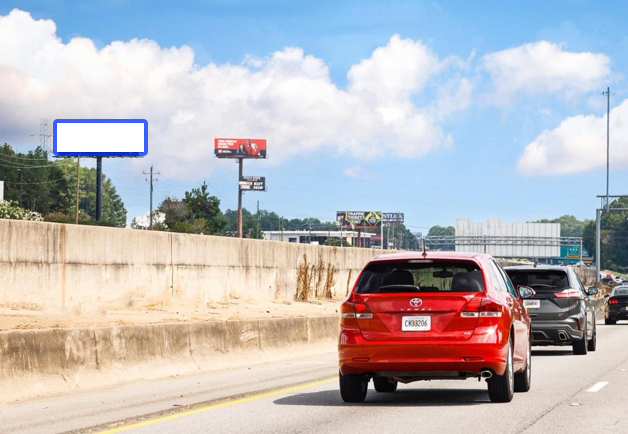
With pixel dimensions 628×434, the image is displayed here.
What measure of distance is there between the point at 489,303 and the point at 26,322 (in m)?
8.80

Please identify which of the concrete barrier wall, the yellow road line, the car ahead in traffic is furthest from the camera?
the concrete barrier wall

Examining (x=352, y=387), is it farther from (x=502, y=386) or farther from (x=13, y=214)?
(x=13, y=214)

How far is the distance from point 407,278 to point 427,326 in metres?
0.66

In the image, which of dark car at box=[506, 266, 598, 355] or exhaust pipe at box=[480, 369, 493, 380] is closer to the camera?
exhaust pipe at box=[480, 369, 493, 380]

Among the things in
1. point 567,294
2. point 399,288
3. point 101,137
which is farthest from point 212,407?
point 101,137

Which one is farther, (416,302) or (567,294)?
(567,294)

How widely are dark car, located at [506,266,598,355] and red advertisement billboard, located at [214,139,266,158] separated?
15585 centimetres

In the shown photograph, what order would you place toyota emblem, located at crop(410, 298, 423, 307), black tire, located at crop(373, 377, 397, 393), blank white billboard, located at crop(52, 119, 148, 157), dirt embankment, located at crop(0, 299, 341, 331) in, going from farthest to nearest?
blank white billboard, located at crop(52, 119, 148, 157) < dirt embankment, located at crop(0, 299, 341, 331) < black tire, located at crop(373, 377, 397, 393) < toyota emblem, located at crop(410, 298, 423, 307)

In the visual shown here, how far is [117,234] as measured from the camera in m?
23.4

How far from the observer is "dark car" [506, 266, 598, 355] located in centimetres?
2189

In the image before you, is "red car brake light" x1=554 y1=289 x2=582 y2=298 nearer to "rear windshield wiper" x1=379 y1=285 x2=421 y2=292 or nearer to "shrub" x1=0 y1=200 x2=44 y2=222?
"rear windshield wiper" x1=379 y1=285 x2=421 y2=292

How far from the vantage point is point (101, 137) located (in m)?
86.5

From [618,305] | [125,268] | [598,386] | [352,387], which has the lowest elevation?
[618,305]

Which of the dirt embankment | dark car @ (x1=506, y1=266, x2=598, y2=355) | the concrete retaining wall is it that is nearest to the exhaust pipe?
the concrete retaining wall
